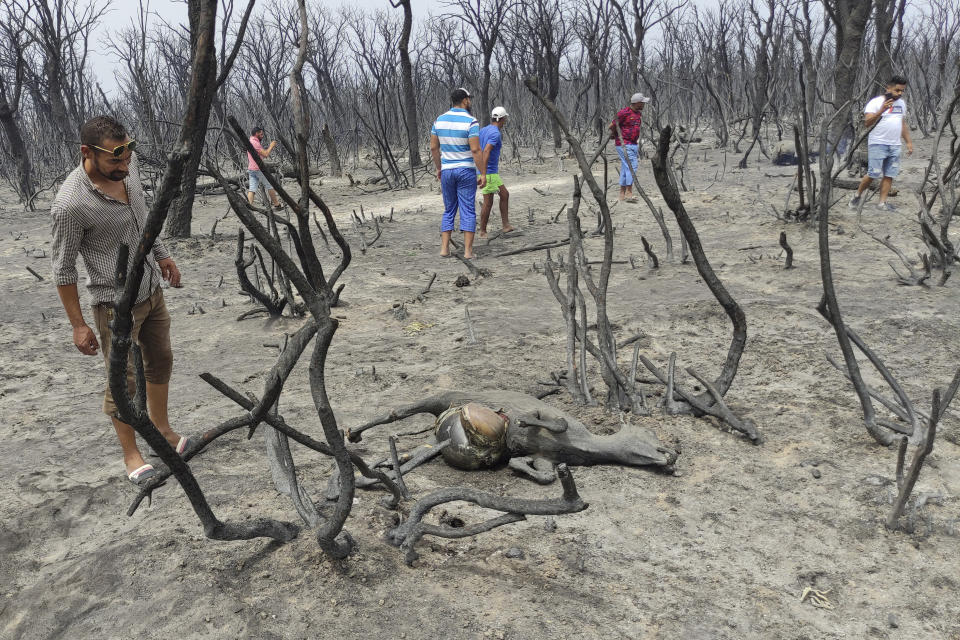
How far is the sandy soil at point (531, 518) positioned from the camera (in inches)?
73.2

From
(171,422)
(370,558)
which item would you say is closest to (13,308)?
(171,422)

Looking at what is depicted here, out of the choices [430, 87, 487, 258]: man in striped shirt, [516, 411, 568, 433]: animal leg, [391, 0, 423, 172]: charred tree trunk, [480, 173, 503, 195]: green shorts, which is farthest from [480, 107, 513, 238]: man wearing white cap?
[391, 0, 423, 172]: charred tree trunk

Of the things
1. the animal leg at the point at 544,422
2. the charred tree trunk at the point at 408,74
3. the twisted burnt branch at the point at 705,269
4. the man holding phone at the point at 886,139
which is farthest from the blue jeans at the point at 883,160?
the charred tree trunk at the point at 408,74

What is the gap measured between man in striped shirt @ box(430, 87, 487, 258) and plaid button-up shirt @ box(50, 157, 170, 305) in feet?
11.9

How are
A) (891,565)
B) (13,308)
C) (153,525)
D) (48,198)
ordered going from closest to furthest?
1. (891,565)
2. (153,525)
3. (13,308)
4. (48,198)

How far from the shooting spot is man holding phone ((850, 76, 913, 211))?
259 inches

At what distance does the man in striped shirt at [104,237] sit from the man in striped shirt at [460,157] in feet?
11.6

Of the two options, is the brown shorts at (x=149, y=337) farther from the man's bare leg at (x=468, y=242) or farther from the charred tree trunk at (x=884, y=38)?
the charred tree trunk at (x=884, y=38)

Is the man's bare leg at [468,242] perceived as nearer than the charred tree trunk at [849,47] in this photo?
Yes

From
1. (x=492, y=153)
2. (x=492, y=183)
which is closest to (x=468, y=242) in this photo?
(x=492, y=183)

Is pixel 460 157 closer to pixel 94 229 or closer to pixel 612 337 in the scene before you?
pixel 612 337

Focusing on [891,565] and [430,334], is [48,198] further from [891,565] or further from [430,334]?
[891,565]

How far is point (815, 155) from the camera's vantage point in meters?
12.1

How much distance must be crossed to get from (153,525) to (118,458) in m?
0.78
